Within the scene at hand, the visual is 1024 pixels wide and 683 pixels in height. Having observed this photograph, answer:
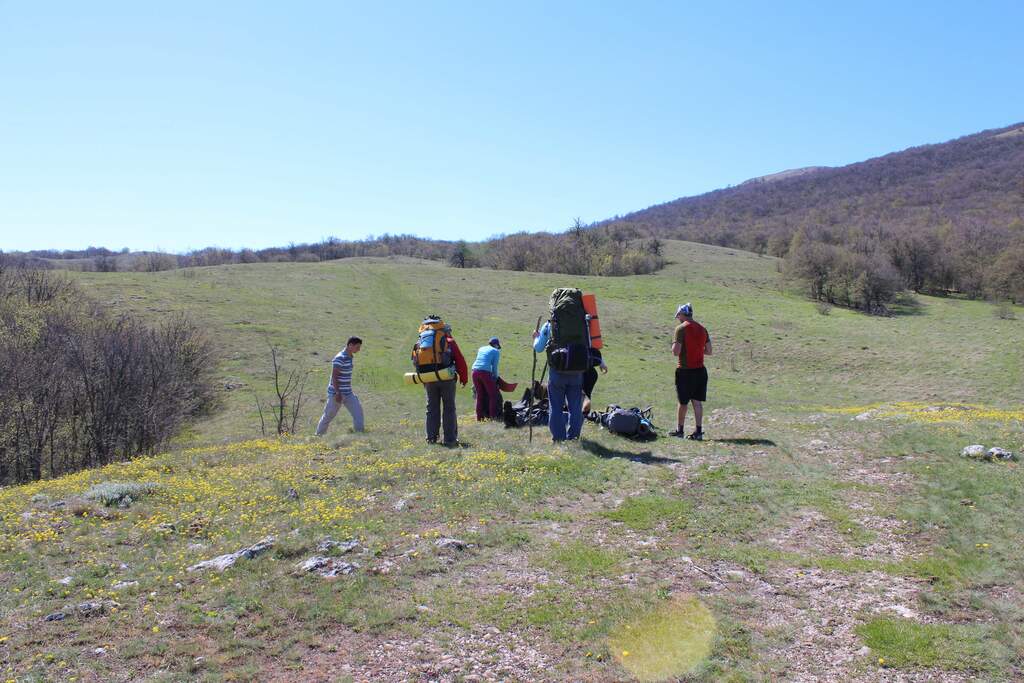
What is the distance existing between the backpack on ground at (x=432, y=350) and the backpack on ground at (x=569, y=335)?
1972 millimetres

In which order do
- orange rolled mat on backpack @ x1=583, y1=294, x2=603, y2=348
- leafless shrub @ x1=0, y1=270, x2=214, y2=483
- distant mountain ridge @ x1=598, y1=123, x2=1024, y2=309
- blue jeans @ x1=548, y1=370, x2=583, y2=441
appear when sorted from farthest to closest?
distant mountain ridge @ x1=598, y1=123, x2=1024, y2=309 < leafless shrub @ x1=0, y1=270, x2=214, y2=483 < orange rolled mat on backpack @ x1=583, y1=294, x2=603, y2=348 < blue jeans @ x1=548, y1=370, x2=583, y2=441

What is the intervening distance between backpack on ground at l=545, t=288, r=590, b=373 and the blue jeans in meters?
0.18

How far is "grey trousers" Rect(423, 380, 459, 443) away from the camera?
11039mm

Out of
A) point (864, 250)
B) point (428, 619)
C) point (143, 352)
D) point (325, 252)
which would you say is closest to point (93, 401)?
point (143, 352)

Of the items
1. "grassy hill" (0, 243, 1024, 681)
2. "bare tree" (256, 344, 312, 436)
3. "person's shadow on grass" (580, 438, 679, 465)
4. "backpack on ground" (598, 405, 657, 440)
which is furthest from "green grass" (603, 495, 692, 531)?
"bare tree" (256, 344, 312, 436)

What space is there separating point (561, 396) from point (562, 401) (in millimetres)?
193

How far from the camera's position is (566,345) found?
1001cm

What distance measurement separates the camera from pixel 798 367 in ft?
109

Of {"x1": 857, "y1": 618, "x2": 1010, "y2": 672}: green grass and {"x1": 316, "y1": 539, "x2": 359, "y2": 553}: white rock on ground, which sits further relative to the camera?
{"x1": 316, "y1": 539, "x2": 359, "y2": 553}: white rock on ground

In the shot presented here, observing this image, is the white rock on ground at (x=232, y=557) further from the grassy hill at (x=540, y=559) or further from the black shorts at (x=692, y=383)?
the black shorts at (x=692, y=383)

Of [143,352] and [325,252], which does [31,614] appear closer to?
[143,352]

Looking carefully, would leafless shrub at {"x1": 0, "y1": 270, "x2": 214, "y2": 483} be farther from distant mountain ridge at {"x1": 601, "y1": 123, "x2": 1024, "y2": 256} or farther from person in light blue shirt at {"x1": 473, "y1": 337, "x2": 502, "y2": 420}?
distant mountain ridge at {"x1": 601, "y1": 123, "x2": 1024, "y2": 256}

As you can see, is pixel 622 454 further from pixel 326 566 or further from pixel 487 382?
pixel 326 566

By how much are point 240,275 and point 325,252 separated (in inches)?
2065
